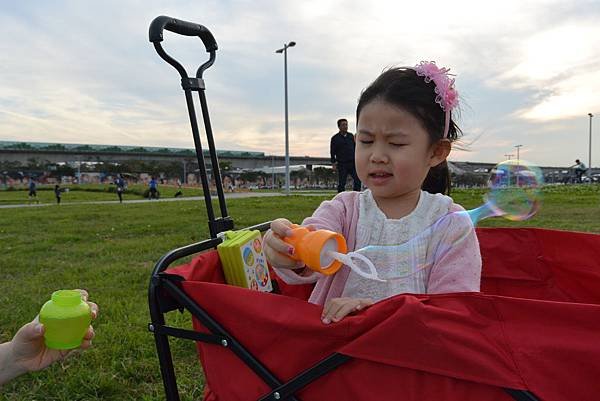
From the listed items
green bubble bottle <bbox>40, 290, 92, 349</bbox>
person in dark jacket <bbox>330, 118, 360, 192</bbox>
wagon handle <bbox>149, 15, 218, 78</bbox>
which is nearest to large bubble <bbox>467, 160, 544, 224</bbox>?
wagon handle <bbox>149, 15, 218, 78</bbox>

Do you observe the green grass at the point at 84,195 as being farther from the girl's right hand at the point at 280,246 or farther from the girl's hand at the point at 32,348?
the girl's right hand at the point at 280,246

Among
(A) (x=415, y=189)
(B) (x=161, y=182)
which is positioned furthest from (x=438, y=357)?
(B) (x=161, y=182)

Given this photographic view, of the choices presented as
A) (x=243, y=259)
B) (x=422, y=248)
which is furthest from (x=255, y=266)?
(x=422, y=248)

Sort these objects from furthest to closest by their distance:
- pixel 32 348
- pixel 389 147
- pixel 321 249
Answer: pixel 389 147
pixel 32 348
pixel 321 249

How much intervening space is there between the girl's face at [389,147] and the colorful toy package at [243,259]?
47cm

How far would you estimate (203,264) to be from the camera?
1591mm

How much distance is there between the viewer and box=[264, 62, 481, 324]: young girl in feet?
5.48

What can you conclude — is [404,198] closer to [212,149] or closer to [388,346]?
[212,149]

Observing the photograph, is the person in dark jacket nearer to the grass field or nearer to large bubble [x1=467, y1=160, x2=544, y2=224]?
the grass field

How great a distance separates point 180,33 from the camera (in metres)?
1.95

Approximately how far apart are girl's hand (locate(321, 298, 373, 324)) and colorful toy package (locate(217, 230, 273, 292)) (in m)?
0.57

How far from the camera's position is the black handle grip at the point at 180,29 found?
1.76 m

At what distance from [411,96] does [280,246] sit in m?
0.76

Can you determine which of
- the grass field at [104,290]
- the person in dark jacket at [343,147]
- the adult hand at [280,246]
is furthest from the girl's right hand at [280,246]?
the person in dark jacket at [343,147]
